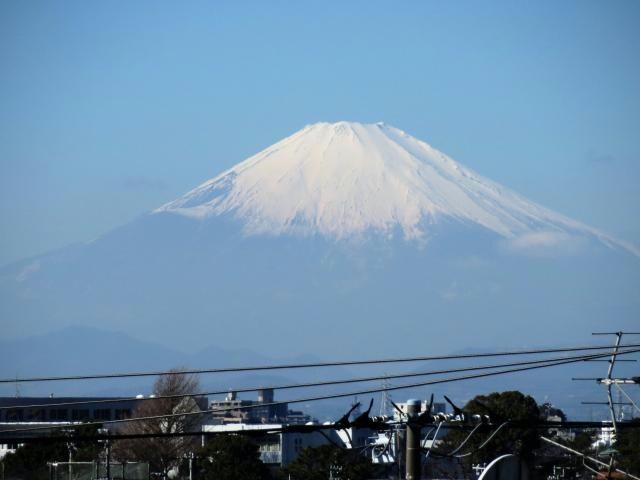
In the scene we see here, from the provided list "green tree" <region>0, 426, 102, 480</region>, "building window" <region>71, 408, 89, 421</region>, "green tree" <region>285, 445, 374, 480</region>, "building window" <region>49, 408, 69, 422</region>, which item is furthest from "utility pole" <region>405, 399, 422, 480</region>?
"building window" <region>49, 408, 69, 422</region>

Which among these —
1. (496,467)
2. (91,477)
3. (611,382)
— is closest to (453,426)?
(496,467)

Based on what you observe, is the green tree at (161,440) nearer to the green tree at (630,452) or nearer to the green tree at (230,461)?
the green tree at (230,461)

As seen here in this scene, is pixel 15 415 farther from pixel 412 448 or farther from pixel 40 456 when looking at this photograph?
pixel 412 448

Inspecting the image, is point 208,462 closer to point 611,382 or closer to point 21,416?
point 611,382

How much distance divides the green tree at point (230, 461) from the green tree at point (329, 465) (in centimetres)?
195

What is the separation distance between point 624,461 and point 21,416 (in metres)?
81.5

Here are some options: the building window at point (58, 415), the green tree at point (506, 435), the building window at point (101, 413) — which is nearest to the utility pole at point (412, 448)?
the green tree at point (506, 435)

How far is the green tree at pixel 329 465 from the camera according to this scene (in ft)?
217

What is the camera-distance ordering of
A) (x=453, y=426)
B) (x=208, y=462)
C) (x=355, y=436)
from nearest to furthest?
(x=453, y=426)
(x=208, y=462)
(x=355, y=436)

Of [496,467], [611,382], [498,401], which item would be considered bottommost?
[496,467]

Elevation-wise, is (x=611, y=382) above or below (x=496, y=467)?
above

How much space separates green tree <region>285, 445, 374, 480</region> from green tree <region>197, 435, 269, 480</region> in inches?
76.9

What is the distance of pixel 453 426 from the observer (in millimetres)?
20422

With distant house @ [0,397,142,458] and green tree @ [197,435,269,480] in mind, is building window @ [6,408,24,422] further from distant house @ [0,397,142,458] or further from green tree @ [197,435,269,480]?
green tree @ [197,435,269,480]
